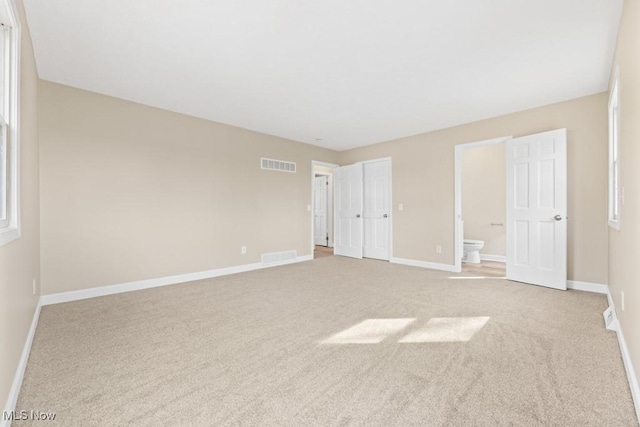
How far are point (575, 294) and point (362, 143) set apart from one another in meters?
4.21

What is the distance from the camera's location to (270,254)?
17.6 ft

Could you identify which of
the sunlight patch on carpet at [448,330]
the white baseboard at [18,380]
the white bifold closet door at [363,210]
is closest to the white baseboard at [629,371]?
the sunlight patch on carpet at [448,330]

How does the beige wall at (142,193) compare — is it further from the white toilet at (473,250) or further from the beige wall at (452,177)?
the white toilet at (473,250)

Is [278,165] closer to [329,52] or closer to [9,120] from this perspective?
[329,52]

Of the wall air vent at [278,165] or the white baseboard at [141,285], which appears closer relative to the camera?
the white baseboard at [141,285]

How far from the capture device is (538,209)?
3.90 metres

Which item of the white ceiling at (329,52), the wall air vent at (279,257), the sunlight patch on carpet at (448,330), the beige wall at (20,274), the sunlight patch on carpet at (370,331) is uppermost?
the white ceiling at (329,52)

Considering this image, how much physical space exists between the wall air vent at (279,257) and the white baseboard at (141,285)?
86mm

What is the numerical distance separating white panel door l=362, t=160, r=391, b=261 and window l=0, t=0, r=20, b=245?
522cm

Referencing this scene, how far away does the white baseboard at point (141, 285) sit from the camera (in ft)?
10.7

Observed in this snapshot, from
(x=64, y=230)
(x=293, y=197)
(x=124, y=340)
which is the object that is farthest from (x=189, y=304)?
(x=293, y=197)

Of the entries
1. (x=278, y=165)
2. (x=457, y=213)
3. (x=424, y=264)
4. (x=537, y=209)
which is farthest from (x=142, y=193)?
(x=537, y=209)

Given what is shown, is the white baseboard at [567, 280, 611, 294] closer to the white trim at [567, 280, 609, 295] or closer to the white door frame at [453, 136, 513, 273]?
the white trim at [567, 280, 609, 295]

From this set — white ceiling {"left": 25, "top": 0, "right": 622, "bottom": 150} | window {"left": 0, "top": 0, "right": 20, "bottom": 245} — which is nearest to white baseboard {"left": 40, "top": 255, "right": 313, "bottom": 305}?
window {"left": 0, "top": 0, "right": 20, "bottom": 245}
